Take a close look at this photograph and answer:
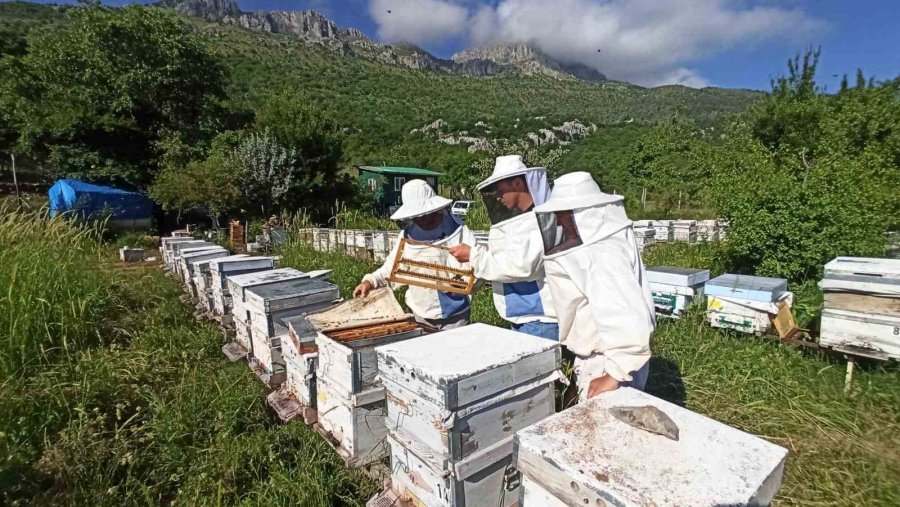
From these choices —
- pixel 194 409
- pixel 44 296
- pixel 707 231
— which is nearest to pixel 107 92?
pixel 44 296

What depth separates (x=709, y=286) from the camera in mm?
4391

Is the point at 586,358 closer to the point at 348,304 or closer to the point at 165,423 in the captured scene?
the point at 348,304

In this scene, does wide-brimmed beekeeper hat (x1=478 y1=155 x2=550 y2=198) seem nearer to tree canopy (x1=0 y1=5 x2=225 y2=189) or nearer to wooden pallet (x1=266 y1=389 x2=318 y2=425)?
wooden pallet (x1=266 y1=389 x2=318 y2=425)

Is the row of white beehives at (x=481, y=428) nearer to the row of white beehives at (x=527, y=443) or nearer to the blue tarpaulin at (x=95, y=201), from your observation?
the row of white beehives at (x=527, y=443)

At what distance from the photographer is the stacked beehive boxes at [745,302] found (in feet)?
13.2

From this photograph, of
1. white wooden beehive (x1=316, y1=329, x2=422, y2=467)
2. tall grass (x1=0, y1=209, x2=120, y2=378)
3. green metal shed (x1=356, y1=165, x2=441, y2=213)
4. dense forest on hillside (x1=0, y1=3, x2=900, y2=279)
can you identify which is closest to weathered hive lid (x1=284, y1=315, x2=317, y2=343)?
white wooden beehive (x1=316, y1=329, x2=422, y2=467)

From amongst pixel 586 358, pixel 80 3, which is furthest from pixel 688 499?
pixel 80 3

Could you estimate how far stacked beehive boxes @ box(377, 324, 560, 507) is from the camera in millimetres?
1692

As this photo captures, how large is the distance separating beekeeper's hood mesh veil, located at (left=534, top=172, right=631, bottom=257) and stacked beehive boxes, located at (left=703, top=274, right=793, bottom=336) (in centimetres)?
299

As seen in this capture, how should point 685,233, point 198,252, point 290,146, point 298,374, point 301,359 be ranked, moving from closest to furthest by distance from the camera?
point 301,359, point 298,374, point 198,252, point 685,233, point 290,146

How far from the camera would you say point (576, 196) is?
1.99m

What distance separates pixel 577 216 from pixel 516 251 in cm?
60

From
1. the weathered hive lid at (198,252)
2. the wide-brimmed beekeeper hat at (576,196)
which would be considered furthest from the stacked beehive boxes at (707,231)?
the weathered hive lid at (198,252)

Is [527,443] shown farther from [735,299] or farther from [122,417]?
[735,299]
